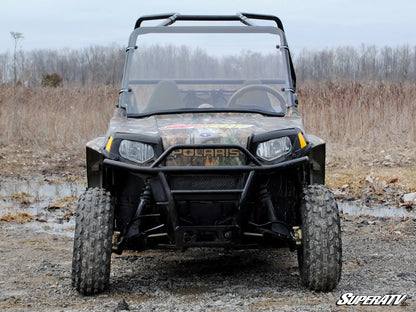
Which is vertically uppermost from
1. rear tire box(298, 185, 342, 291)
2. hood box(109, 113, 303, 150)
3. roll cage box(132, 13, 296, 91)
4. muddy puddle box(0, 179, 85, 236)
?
roll cage box(132, 13, 296, 91)

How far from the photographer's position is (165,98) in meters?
5.27

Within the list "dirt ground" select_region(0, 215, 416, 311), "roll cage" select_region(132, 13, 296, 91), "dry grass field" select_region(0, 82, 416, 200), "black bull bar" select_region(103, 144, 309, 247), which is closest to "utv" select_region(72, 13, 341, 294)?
"black bull bar" select_region(103, 144, 309, 247)

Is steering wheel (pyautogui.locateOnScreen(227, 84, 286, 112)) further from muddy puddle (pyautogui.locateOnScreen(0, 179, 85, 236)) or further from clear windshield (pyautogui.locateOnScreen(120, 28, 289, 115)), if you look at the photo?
muddy puddle (pyautogui.locateOnScreen(0, 179, 85, 236))

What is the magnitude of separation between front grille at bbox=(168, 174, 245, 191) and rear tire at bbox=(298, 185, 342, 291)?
50 centimetres

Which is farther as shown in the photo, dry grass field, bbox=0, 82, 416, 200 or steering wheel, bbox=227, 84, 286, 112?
dry grass field, bbox=0, 82, 416, 200

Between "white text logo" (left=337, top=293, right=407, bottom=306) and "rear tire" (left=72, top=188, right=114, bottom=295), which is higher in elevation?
"rear tire" (left=72, top=188, right=114, bottom=295)

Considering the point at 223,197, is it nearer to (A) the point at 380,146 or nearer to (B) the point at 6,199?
(B) the point at 6,199

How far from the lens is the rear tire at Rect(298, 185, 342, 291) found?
13.8ft

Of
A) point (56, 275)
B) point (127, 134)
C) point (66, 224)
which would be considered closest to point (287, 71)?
point (127, 134)

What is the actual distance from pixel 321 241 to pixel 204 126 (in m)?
1.01

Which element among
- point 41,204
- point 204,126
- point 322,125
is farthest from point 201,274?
point 322,125

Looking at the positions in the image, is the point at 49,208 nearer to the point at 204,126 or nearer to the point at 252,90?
the point at 252,90

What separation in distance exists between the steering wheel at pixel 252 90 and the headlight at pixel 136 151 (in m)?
1.21

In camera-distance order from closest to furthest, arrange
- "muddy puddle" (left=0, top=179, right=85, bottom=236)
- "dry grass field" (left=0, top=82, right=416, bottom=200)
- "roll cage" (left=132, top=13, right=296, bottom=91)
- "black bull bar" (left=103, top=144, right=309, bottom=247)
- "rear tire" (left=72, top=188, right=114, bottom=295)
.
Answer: "black bull bar" (left=103, top=144, right=309, bottom=247) → "rear tire" (left=72, top=188, right=114, bottom=295) → "roll cage" (left=132, top=13, right=296, bottom=91) → "muddy puddle" (left=0, top=179, right=85, bottom=236) → "dry grass field" (left=0, top=82, right=416, bottom=200)
